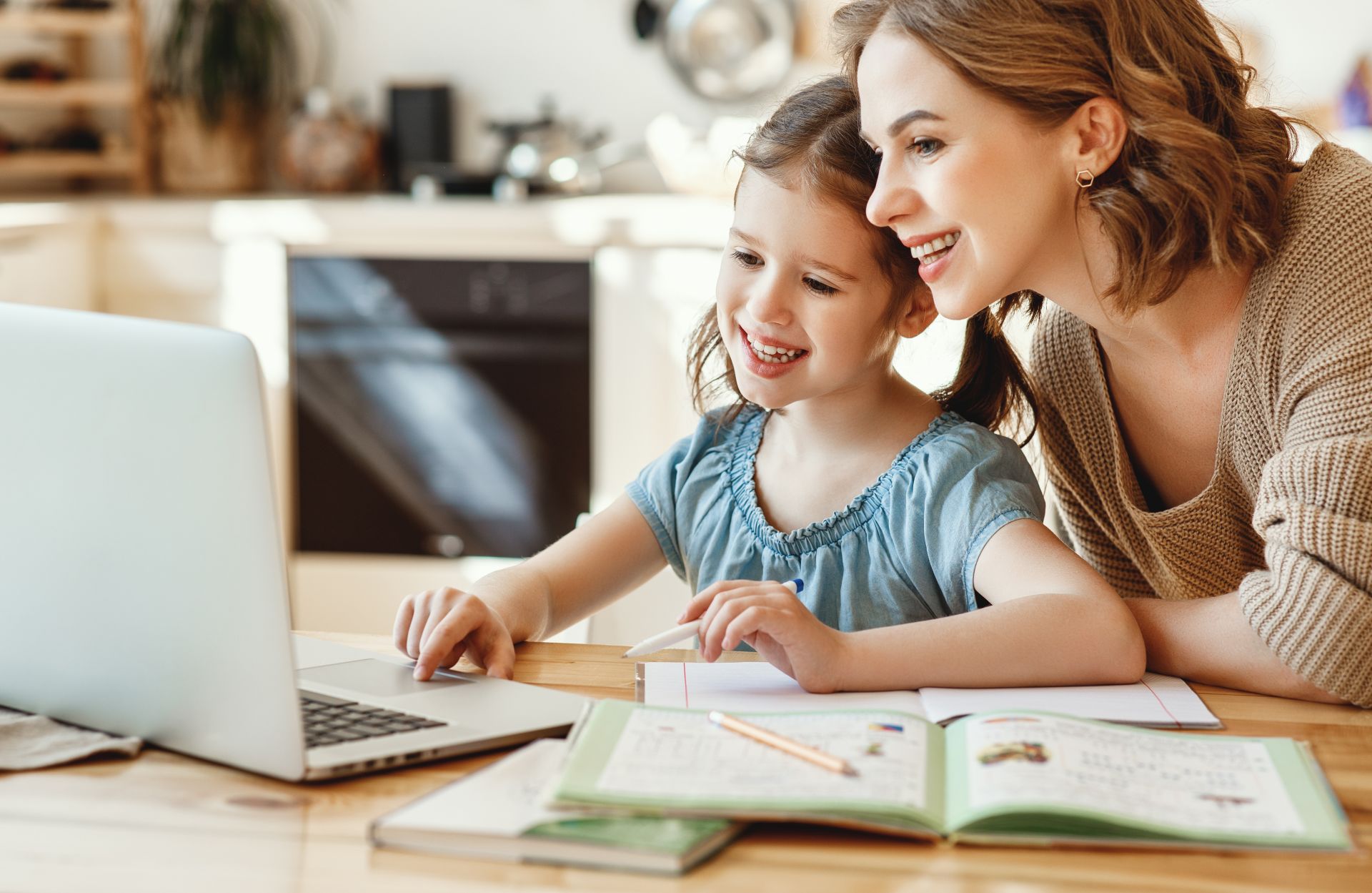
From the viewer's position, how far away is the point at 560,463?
3.23 metres

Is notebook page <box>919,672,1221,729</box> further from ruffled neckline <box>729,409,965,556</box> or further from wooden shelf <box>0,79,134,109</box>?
wooden shelf <box>0,79,134,109</box>

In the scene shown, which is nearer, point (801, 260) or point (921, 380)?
point (801, 260)

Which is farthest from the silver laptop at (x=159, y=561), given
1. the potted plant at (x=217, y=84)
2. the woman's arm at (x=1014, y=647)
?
the potted plant at (x=217, y=84)

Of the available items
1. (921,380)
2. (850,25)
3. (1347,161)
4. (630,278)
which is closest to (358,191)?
(630,278)

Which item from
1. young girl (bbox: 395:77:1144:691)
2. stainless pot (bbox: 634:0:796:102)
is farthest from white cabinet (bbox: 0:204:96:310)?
young girl (bbox: 395:77:1144:691)

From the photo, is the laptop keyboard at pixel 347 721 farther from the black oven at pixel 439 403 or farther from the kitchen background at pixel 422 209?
the black oven at pixel 439 403

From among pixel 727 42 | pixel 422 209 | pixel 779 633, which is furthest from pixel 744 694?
pixel 727 42

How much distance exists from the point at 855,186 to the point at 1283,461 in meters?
0.43

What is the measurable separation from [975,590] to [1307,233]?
395 millimetres

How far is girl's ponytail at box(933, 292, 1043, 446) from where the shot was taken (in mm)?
1365

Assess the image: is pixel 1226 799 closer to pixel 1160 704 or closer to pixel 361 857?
pixel 1160 704

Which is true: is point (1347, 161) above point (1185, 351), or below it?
above

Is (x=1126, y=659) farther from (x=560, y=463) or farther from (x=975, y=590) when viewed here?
(x=560, y=463)

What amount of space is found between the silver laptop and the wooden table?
0.12 ft
